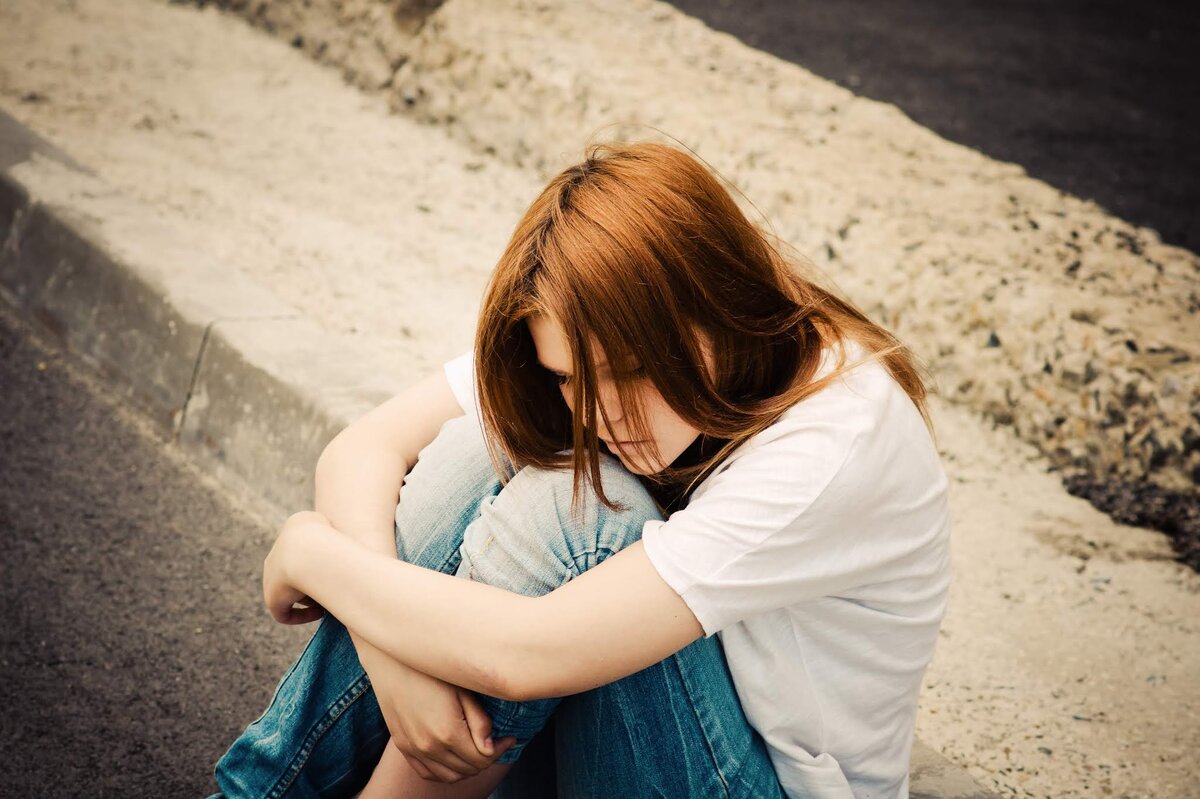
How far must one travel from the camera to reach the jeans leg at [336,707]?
60.2 inches

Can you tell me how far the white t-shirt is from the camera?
1254 millimetres

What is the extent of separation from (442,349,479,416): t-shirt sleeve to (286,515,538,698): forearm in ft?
1.29

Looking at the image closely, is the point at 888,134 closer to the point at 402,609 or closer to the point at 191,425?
the point at 191,425

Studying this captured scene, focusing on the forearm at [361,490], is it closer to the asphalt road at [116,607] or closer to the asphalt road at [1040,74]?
the asphalt road at [116,607]

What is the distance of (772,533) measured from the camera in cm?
124

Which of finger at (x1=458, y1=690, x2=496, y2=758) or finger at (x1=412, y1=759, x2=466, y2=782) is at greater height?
finger at (x1=458, y1=690, x2=496, y2=758)

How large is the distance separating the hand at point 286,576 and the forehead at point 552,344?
1.47 ft

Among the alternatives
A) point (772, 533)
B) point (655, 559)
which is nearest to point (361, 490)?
point (655, 559)

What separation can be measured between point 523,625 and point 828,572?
383mm

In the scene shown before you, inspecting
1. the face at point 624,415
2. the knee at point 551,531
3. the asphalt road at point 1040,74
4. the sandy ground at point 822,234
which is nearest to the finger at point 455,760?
the knee at point 551,531

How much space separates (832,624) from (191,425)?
195 centimetres

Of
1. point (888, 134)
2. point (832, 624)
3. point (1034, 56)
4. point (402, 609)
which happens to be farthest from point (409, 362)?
point (1034, 56)

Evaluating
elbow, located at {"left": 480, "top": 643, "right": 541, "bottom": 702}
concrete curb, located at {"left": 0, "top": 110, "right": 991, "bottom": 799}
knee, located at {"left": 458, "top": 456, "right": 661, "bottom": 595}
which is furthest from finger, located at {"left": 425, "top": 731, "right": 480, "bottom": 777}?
concrete curb, located at {"left": 0, "top": 110, "right": 991, "bottom": 799}

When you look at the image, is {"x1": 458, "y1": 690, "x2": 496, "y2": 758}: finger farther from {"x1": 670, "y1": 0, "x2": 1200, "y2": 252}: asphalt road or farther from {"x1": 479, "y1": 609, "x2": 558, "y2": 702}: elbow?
{"x1": 670, "y1": 0, "x2": 1200, "y2": 252}: asphalt road
